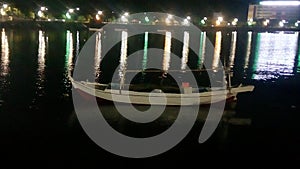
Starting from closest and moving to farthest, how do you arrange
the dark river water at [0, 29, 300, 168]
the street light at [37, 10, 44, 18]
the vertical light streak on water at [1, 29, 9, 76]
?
the dark river water at [0, 29, 300, 168], the vertical light streak on water at [1, 29, 9, 76], the street light at [37, 10, 44, 18]

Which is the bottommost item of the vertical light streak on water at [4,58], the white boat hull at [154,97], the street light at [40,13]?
the white boat hull at [154,97]

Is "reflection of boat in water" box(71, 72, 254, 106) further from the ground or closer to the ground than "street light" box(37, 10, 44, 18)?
closer to the ground

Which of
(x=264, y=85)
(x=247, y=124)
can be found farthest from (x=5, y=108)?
(x=264, y=85)

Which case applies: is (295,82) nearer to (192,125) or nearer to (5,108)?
(192,125)

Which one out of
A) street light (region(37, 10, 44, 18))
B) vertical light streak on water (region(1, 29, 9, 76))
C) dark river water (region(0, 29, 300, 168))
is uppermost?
street light (region(37, 10, 44, 18))

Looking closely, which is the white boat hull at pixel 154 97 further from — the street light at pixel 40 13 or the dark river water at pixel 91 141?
the street light at pixel 40 13

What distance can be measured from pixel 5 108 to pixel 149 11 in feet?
401

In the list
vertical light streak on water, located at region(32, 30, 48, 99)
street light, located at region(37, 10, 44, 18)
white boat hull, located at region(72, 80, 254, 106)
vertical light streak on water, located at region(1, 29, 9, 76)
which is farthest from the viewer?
street light, located at region(37, 10, 44, 18)

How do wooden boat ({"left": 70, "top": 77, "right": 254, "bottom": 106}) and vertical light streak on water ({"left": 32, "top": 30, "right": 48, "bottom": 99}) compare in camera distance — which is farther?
vertical light streak on water ({"left": 32, "top": 30, "right": 48, "bottom": 99})

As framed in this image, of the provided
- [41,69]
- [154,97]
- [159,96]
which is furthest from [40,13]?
[159,96]

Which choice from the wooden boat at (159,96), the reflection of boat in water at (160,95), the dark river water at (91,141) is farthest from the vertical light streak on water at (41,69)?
the wooden boat at (159,96)

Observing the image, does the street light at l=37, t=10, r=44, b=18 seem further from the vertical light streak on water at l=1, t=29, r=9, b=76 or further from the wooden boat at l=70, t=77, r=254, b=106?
the wooden boat at l=70, t=77, r=254, b=106

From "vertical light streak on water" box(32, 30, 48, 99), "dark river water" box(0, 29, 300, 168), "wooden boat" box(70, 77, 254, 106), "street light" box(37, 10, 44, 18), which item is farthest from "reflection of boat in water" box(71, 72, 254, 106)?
"street light" box(37, 10, 44, 18)

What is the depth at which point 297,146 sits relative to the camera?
21.7 m
